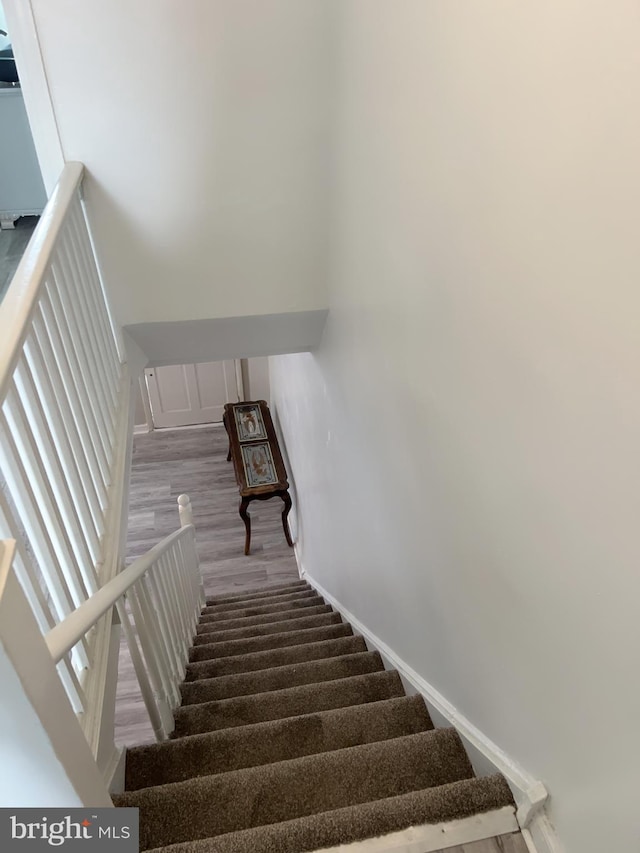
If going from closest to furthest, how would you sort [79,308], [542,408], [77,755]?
1. [77,755]
2. [542,408]
3. [79,308]

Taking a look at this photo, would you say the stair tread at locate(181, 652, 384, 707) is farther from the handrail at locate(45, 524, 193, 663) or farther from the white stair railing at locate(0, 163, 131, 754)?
the white stair railing at locate(0, 163, 131, 754)

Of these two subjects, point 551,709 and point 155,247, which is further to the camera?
point 155,247

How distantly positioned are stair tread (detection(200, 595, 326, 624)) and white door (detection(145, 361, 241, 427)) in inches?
127

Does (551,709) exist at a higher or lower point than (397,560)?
higher

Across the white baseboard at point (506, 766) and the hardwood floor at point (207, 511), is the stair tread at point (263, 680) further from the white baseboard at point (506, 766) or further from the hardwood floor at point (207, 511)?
the hardwood floor at point (207, 511)

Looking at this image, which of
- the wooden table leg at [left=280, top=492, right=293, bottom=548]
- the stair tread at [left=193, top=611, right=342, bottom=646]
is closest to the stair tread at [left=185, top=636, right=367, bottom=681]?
the stair tread at [left=193, top=611, right=342, bottom=646]

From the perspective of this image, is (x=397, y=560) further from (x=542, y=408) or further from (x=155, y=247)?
(x=155, y=247)

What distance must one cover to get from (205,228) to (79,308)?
912 mm

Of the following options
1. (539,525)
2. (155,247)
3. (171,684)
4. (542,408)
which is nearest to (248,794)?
(171,684)

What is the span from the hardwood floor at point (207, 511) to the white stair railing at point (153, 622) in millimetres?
2394

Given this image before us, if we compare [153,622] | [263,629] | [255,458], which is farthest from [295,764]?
[255,458]

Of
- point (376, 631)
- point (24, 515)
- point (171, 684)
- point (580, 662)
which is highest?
point (24, 515)

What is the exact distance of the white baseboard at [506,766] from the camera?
1.33 m

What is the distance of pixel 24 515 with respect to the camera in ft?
4.29
